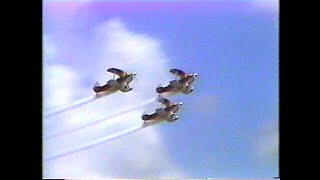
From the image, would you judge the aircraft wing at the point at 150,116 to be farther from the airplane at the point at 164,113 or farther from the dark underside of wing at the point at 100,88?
the dark underside of wing at the point at 100,88

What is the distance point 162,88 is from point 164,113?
7 cm

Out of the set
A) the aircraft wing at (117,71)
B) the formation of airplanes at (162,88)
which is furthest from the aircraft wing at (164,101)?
the aircraft wing at (117,71)

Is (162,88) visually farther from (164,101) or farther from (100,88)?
(100,88)

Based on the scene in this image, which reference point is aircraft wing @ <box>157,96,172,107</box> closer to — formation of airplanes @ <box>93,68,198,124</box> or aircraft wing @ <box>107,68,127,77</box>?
formation of airplanes @ <box>93,68,198,124</box>

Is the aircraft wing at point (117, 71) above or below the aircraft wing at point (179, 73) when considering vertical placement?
above

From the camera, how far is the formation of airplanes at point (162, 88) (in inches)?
51.1

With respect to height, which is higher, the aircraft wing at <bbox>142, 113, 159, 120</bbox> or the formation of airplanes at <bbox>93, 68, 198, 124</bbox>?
the formation of airplanes at <bbox>93, 68, 198, 124</bbox>

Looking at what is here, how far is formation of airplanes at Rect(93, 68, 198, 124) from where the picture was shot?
4.25 feet

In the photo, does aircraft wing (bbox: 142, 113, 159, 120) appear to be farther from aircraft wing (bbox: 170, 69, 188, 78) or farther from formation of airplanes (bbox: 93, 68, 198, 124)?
aircraft wing (bbox: 170, 69, 188, 78)

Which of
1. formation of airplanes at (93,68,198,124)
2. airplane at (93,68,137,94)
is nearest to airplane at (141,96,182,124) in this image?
formation of airplanes at (93,68,198,124)
